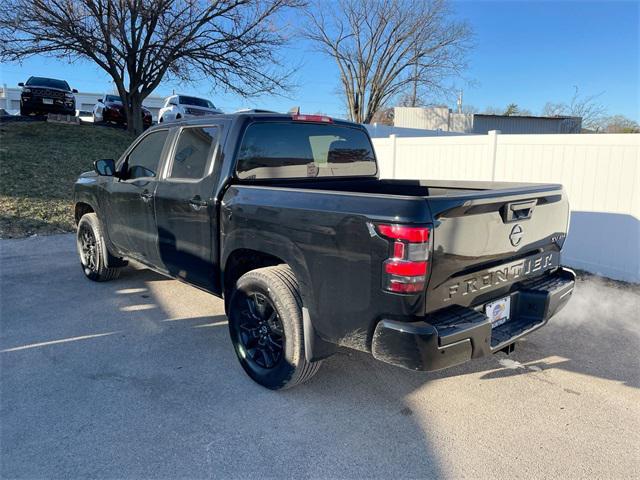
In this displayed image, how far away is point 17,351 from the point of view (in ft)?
12.9

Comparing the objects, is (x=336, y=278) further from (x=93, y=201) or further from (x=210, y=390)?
(x=93, y=201)

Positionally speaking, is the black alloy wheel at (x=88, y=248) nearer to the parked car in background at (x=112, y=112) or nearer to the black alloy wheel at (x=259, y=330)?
the black alloy wheel at (x=259, y=330)

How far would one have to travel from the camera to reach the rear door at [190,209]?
3.74 metres

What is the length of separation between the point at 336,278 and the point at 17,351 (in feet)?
9.93

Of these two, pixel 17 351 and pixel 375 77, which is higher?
pixel 375 77

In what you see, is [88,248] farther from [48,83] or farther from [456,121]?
[456,121]

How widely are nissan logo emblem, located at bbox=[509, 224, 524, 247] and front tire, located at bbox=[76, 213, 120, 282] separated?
4.61m

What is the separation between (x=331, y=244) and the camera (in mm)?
2699

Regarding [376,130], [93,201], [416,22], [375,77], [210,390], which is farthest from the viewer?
[375,77]

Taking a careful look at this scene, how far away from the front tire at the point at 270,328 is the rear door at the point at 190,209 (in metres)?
0.48

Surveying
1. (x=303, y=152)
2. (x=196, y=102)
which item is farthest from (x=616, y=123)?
(x=303, y=152)

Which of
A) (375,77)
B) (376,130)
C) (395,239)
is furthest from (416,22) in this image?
(395,239)

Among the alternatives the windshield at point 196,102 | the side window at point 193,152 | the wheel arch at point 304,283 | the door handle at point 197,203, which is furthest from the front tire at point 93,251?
the windshield at point 196,102

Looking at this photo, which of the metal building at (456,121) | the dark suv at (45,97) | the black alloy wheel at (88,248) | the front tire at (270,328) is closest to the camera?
the front tire at (270,328)
